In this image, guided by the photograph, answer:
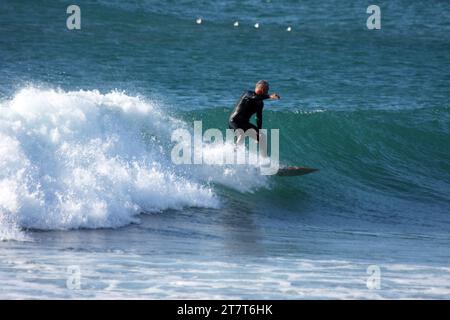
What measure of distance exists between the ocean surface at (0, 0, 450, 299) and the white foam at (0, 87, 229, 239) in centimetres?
3

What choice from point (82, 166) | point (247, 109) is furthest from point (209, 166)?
point (82, 166)

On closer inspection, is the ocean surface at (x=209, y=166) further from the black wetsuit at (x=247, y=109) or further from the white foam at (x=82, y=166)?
the black wetsuit at (x=247, y=109)

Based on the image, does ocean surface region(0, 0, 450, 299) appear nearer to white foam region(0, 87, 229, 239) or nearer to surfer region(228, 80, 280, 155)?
white foam region(0, 87, 229, 239)

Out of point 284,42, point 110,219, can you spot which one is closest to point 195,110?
point 110,219

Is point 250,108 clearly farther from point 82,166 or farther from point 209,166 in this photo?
point 82,166

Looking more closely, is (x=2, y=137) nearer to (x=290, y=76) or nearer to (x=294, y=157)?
(x=294, y=157)

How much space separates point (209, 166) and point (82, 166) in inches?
118

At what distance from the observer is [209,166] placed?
16.9 m

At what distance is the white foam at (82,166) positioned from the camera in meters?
13.0

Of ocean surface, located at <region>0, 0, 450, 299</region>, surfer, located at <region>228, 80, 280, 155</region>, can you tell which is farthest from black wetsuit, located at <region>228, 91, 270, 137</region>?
ocean surface, located at <region>0, 0, 450, 299</region>

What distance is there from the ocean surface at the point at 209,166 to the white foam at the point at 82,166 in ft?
0.10

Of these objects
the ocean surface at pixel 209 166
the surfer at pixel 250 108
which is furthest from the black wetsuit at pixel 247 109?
the ocean surface at pixel 209 166

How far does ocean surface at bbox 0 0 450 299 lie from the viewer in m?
11.0
